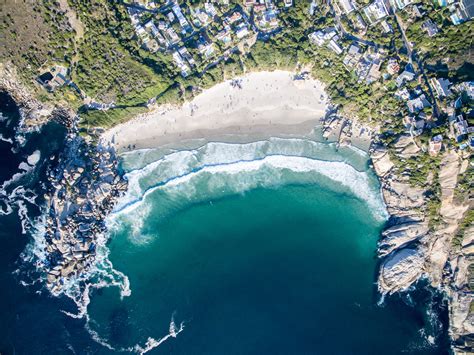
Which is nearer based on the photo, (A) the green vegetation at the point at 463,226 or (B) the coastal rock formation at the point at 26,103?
(A) the green vegetation at the point at 463,226

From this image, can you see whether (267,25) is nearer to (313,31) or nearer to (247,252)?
(313,31)

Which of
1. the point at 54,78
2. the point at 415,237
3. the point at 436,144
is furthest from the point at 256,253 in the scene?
the point at 54,78

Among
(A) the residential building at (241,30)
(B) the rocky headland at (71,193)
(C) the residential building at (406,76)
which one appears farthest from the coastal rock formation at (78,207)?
(C) the residential building at (406,76)

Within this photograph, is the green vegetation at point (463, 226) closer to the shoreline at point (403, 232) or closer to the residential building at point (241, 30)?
the shoreline at point (403, 232)

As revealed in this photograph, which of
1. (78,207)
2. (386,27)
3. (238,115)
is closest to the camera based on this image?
(386,27)

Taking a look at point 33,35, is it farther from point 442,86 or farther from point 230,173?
point 442,86

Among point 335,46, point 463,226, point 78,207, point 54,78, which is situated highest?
point 54,78

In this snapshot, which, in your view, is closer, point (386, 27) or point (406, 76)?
point (406, 76)

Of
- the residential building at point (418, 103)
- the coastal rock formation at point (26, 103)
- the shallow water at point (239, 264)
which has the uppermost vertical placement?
the coastal rock formation at point (26, 103)

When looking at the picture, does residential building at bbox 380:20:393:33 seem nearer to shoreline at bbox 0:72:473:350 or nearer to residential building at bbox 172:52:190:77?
shoreline at bbox 0:72:473:350

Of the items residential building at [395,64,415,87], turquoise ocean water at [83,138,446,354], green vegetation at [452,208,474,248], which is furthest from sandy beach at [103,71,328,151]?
green vegetation at [452,208,474,248]
